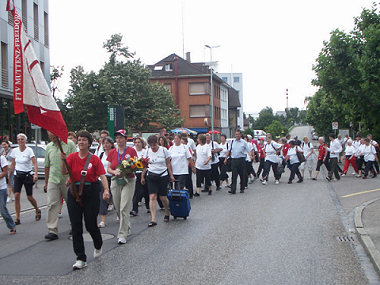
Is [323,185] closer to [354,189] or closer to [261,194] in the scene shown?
[354,189]

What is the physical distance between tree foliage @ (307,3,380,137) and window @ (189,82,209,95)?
43.7 m

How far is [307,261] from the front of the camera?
6.68 metres

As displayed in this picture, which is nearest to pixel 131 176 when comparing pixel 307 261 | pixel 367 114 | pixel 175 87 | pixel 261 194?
pixel 307 261

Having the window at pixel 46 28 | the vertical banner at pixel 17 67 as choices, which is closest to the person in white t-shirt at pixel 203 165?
the vertical banner at pixel 17 67

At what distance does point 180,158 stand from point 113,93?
107 feet

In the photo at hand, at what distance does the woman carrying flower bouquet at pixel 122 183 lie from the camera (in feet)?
26.6

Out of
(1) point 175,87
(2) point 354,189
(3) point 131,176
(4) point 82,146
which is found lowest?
(2) point 354,189

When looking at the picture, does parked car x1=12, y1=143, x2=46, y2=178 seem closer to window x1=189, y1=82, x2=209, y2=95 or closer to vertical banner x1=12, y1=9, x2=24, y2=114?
vertical banner x1=12, y1=9, x2=24, y2=114

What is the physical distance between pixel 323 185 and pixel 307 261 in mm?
11427

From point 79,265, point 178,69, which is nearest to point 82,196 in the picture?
point 79,265

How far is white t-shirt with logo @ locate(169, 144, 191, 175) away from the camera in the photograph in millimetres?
11799

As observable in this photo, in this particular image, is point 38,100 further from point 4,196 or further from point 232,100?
point 232,100

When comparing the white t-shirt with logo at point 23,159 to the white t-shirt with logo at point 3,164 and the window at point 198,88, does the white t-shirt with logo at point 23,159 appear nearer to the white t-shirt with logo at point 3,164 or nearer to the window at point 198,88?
the white t-shirt with logo at point 3,164

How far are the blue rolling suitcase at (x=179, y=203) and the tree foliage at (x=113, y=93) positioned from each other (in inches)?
1331
